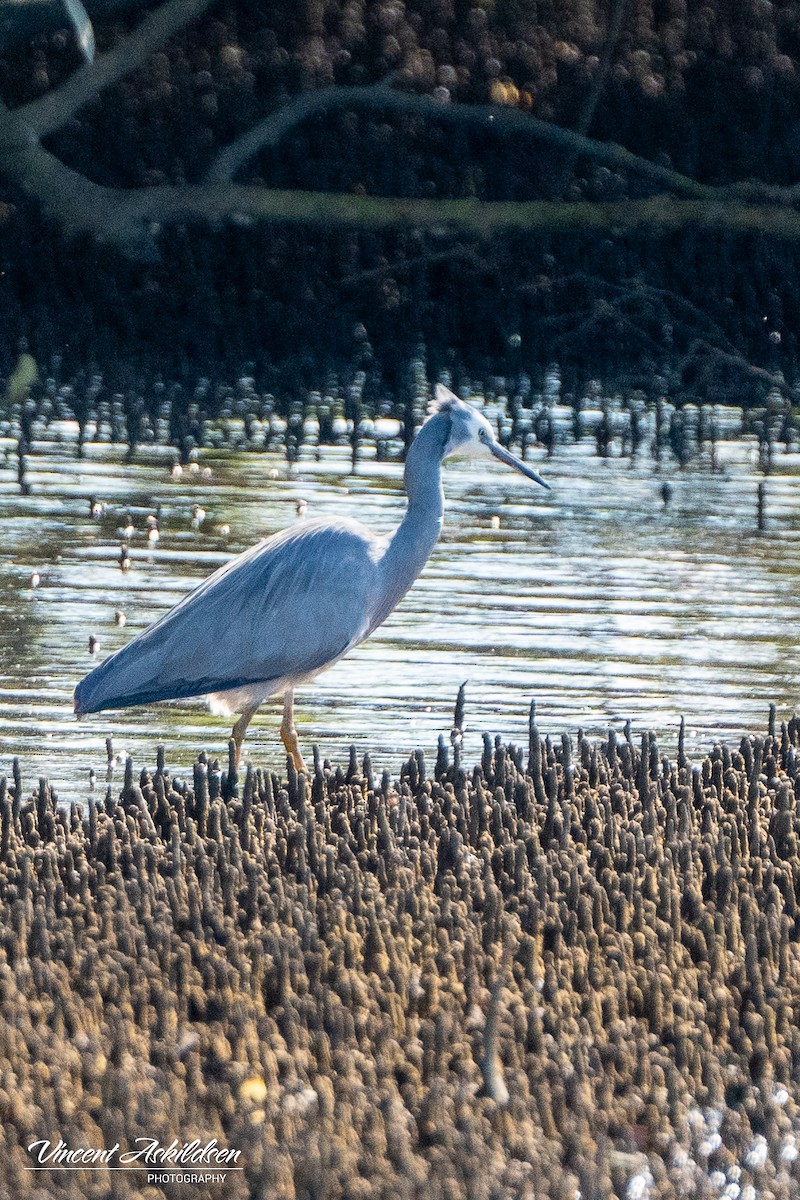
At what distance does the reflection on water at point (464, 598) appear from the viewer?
6930 millimetres

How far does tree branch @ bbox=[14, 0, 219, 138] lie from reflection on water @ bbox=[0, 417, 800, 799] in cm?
540

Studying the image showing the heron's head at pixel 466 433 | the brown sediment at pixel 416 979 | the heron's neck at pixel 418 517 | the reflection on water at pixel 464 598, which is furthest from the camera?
the reflection on water at pixel 464 598

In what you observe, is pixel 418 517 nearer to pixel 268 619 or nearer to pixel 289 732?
pixel 268 619

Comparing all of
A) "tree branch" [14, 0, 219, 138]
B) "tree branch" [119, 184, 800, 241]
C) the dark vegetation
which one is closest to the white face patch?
the dark vegetation

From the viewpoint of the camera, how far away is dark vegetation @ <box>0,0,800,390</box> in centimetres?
1650

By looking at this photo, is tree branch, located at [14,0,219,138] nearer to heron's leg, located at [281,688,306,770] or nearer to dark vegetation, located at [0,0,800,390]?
dark vegetation, located at [0,0,800,390]

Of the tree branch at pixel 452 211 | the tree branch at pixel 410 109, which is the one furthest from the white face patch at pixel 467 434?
the tree branch at pixel 452 211

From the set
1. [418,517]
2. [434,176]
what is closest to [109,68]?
[434,176]

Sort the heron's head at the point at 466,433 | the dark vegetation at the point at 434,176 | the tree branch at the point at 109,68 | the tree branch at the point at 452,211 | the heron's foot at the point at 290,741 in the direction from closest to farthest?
the heron's foot at the point at 290,741, the heron's head at the point at 466,433, the tree branch at the point at 109,68, the dark vegetation at the point at 434,176, the tree branch at the point at 452,211

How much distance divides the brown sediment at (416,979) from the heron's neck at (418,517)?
932 mm

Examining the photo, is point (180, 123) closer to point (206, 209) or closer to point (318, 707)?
point (206, 209)

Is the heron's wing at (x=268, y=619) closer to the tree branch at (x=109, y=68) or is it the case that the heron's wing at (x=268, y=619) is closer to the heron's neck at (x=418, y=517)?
the heron's neck at (x=418, y=517)

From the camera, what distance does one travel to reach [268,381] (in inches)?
569

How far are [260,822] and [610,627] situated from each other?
3403 mm
